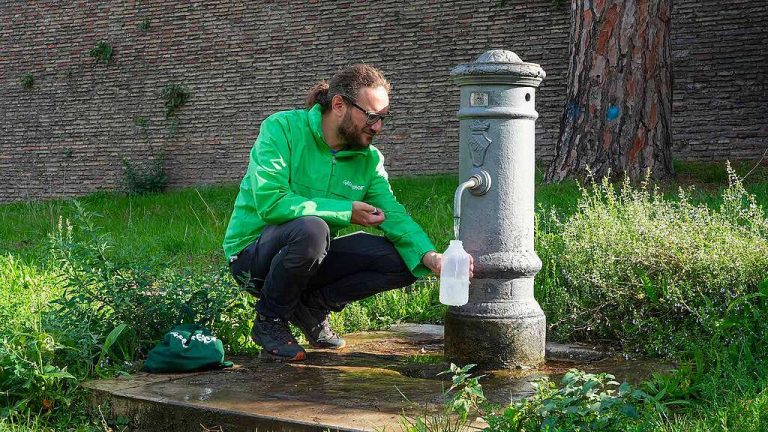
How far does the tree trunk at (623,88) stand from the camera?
27.7ft

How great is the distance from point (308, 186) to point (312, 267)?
1.22 ft

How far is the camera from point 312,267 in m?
4.09

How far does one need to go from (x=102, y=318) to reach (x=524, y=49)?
363 inches

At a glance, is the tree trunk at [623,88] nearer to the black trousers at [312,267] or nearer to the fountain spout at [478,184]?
the black trousers at [312,267]

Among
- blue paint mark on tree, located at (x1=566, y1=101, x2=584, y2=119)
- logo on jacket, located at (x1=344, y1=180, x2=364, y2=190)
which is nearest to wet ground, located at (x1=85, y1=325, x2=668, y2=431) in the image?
logo on jacket, located at (x1=344, y1=180, x2=364, y2=190)

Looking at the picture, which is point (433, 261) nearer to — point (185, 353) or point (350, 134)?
point (350, 134)

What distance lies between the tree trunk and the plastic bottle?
508 cm

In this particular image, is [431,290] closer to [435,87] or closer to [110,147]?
[435,87]

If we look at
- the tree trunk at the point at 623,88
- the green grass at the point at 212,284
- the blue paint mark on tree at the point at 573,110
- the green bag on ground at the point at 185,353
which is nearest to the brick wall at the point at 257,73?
the green grass at the point at 212,284

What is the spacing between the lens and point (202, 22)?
15469 millimetres

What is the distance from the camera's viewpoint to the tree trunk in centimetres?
845

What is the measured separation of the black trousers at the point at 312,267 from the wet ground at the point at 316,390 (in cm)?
27

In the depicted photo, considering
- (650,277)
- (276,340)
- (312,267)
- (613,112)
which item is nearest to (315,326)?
(276,340)

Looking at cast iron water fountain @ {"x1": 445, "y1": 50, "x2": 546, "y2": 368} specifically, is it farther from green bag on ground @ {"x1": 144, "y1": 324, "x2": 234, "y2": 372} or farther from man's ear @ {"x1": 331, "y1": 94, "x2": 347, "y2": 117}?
green bag on ground @ {"x1": 144, "y1": 324, "x2": 234, "y2": 372}
